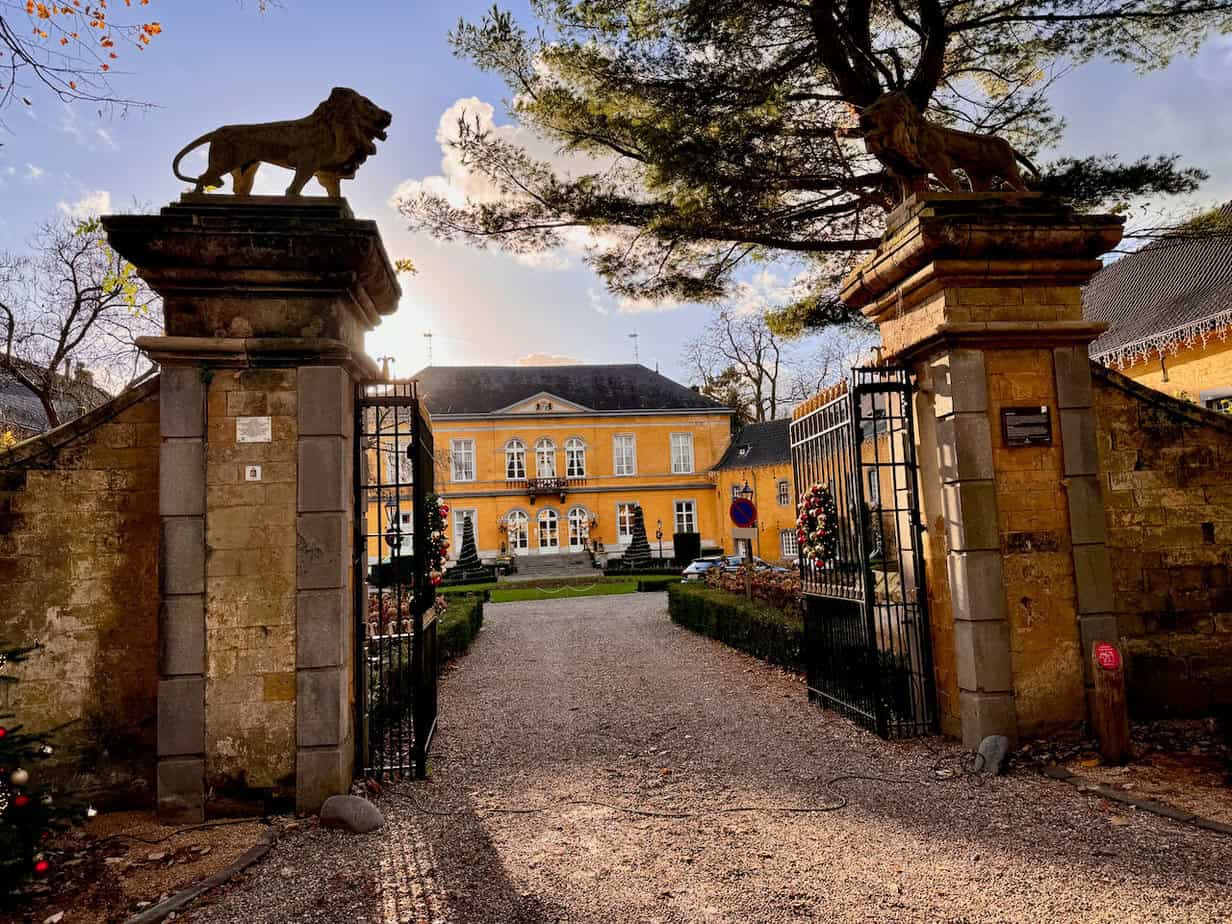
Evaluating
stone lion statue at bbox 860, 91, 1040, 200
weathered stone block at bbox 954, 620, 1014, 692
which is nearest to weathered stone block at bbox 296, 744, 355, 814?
weathered stone block at bbox 954, 620, 1014, 692

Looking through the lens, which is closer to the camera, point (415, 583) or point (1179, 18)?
point (415, 583)

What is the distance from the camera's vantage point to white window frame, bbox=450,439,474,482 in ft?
118

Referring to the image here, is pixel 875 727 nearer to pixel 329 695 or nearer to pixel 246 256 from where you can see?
pixel 329 695

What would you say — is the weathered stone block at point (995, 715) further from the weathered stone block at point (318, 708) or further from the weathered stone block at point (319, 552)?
the weathered stone block at point (319, 552)

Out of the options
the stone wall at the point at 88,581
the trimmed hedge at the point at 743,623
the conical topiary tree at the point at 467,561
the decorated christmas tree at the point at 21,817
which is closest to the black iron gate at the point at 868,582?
the trimmed hedge at the point at 743,623

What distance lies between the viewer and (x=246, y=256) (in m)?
4.30

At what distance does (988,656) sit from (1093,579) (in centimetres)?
87

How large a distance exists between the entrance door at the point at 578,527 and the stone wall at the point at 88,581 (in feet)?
107

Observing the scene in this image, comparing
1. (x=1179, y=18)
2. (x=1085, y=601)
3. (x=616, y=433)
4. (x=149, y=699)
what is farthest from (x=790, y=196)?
(x=616, y=433)

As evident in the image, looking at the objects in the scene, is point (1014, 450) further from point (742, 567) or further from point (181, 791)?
point (742, 567)

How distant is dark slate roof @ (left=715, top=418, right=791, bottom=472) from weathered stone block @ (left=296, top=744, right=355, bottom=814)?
28.3 metres

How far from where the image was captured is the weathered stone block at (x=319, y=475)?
4352 millimetres

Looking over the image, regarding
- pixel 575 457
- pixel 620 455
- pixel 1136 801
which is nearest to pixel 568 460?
pixel 575 457

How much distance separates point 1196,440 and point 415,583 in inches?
211
